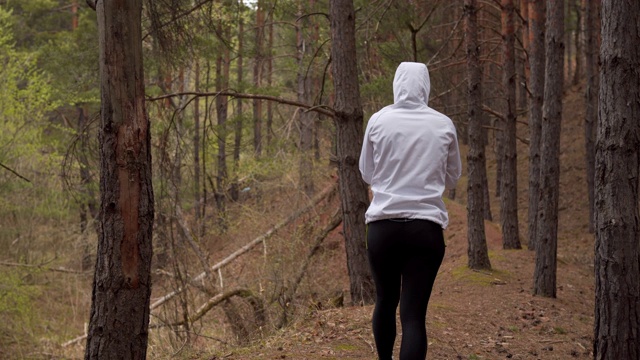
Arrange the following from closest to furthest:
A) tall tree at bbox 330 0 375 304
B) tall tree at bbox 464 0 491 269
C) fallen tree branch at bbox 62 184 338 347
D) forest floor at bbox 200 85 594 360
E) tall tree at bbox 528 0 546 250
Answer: forest floor at bbox 200 85 594 360 < tall tree at bbox 330 0 375 304 < tall tree at bbox 464 0 491 269 < tall tree at bbox 528 0 546 250 < fallen tree branch at bbox 62 184 338 347

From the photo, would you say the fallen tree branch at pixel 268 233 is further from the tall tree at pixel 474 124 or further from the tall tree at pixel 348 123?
the tall tree at pixel 348 123

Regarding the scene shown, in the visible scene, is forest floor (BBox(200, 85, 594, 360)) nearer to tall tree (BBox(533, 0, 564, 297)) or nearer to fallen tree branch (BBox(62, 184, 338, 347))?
tall tree (BBox(533, 0, 564, 297))

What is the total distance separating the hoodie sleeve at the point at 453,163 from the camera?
4.45m

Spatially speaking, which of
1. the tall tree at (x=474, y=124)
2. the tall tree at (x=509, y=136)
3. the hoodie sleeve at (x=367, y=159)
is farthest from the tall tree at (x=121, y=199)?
the tall tree at (x=509, y=136)

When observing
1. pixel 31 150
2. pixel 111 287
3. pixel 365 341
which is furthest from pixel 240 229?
pixel 111 287

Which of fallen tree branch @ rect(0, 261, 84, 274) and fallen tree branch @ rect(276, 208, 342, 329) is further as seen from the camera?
fallen tree branch @ rect(0, 261, 84, 274)

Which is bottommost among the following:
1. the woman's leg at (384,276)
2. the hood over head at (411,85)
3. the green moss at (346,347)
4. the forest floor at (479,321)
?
the forest floor at (479,321)

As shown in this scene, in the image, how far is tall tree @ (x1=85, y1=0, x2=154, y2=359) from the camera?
4363 mm

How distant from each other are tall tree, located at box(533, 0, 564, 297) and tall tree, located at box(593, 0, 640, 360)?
4.50 m

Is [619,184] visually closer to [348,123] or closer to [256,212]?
[348,123]

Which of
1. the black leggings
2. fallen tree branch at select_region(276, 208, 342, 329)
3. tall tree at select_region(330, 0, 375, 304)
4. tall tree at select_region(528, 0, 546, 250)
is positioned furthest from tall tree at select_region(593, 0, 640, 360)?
tall tree at select_region(528, 0, 546, 250)

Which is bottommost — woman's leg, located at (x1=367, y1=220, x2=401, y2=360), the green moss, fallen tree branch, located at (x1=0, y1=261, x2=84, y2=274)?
fallen tree branch, located at (x1=0, y1=261, x2=84, y2=274)

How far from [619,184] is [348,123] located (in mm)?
3329

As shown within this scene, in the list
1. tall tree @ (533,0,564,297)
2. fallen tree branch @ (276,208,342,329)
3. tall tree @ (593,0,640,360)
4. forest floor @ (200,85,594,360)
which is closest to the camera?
tall tree @ (593,0,640,360)
